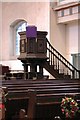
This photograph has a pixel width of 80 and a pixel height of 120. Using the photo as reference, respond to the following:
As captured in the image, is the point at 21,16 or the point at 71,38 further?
the point at 21,16

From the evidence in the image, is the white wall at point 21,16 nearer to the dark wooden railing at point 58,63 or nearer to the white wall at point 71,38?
the white wall at point 71,38

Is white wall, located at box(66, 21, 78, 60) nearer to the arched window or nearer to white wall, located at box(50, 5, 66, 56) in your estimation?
white wall, located at box(50, 5, 66, 56)

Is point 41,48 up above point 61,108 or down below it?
above

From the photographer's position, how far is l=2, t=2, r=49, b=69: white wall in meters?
12.1

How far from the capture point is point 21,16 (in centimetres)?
1370

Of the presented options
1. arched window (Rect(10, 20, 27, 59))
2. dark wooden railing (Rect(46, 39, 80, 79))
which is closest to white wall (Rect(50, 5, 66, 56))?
dark wooden railing (Rect(46, 39, 80, 79))

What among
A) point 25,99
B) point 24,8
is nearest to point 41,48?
point 24,8

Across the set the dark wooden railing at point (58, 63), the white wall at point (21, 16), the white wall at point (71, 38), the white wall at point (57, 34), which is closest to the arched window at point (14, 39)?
the white wall at point (21, 16)

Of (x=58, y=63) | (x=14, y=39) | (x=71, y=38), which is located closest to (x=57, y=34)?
(x=71, y=38)

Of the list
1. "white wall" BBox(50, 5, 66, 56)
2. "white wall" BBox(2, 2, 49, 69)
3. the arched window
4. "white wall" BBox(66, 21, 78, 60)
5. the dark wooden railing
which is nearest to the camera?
the dark wooden railing

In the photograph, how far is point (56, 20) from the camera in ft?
39.0

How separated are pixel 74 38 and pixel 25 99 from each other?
317 inches

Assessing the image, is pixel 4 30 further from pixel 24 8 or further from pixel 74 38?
pixel 74 38

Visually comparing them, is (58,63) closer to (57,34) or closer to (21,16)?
(57,34)
